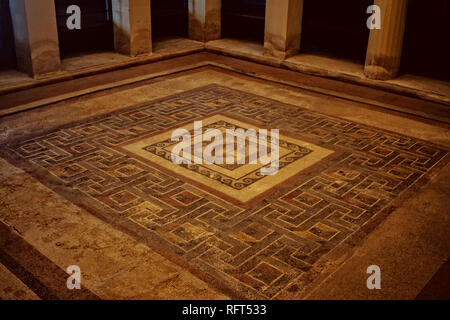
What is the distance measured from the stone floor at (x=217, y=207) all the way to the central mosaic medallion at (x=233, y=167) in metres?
0.02

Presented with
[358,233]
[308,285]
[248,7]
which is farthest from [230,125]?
[248,7]

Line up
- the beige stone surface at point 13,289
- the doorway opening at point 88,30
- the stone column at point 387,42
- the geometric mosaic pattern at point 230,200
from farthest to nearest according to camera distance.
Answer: the doorway opening at point 88,30, the stone column at point 387,42, the geometric mosaic pattern at point 230,200, the beige stone surface at point 13,289

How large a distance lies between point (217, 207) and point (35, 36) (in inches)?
155

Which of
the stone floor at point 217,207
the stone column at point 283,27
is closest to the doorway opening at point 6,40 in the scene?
the stone floor at point 217,207

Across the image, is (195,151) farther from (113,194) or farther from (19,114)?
(19,114)

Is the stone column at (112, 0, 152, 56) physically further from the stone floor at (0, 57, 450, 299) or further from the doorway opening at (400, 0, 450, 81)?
the doorway opening at (400, 0, 450, 81)

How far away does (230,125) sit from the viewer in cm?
550

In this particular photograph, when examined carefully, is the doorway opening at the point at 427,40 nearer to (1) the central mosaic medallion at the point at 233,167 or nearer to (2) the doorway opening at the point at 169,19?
(1) the central mosaic medallion at the point at 233,167

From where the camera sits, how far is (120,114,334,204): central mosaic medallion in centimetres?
420

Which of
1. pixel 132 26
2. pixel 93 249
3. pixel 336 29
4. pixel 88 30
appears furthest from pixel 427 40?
pixel 93 249

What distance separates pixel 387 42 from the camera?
6664 millimetres

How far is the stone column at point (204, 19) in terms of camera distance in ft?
28.0

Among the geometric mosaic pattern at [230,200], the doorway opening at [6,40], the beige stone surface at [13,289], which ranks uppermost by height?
the doorway opening at [6,40]

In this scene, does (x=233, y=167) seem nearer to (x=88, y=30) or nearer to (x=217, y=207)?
(x=217, y=207)
